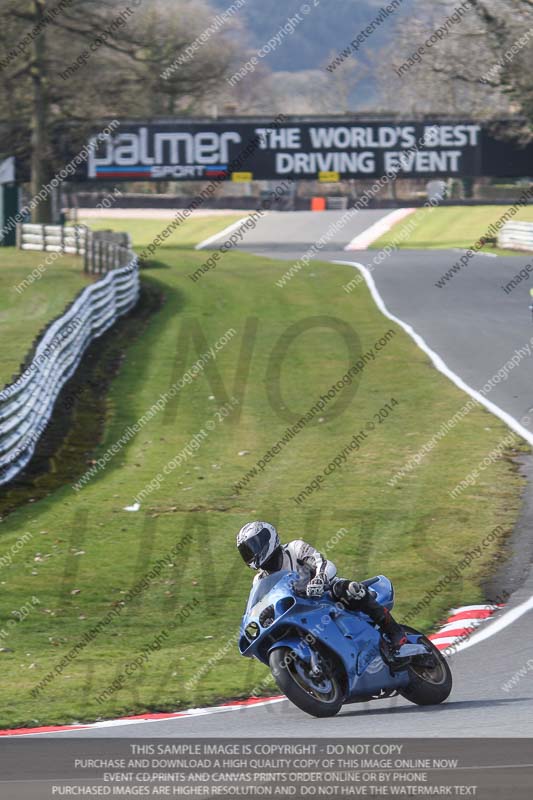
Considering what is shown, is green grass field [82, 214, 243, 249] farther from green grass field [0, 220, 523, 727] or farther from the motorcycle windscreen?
the motorcycle windscreen

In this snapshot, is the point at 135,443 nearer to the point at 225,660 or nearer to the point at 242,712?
the point at 225,660

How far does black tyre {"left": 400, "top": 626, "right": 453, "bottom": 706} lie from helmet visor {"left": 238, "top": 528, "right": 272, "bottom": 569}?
126 cm

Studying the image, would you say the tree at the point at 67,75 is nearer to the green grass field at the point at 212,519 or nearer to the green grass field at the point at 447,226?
the green grass field at the point at 447,226

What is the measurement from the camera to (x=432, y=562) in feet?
45.0

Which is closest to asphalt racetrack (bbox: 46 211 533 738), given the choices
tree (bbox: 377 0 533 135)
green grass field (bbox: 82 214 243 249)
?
green grass field (bbox: 82 214 243 249)

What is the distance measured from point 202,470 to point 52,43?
35.6 metres

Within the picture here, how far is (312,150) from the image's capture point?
2018 inches

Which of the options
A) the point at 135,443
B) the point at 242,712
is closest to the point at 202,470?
the point at 135,443

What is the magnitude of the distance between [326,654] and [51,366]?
1441 centimetres

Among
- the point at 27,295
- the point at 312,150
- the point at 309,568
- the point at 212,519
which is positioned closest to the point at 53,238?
the point at 27,295

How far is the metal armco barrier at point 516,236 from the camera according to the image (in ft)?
153

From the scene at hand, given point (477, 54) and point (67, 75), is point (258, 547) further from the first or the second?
point (477, 54)

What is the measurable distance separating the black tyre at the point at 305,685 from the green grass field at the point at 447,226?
46.7 m

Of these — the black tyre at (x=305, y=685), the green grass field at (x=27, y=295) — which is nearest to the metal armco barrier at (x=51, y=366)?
the green grass field at (x=27, y=295)
